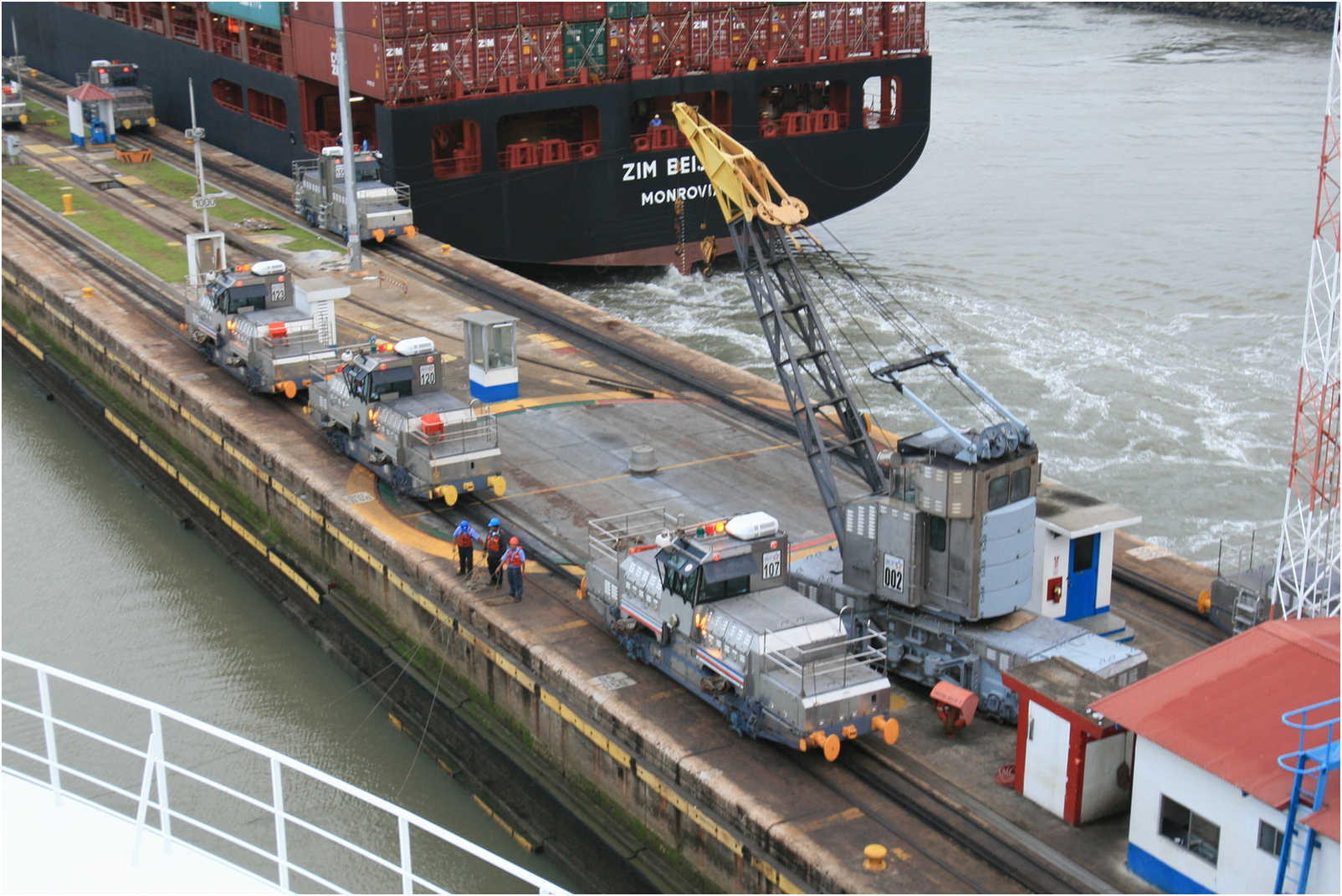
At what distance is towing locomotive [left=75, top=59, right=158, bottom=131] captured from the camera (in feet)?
237

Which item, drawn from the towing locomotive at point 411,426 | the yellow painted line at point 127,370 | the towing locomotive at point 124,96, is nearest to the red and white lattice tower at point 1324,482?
the towing locomotive at point 411,426

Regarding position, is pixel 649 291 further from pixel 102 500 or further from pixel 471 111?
pixel 102 500

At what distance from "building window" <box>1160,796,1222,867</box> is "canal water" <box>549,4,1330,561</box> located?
18.0 meters

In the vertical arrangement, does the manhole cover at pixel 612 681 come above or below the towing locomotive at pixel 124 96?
below

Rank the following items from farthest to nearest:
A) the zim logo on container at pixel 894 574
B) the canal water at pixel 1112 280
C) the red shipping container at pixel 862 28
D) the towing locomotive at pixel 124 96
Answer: the towing locomotive at pixel 124 96 < the red shipping container at pixel 862 28 < the canal water at pixel 1112 280 < the zim logo on container at pixel 894 574

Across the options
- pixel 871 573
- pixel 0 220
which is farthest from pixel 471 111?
pixel 871 573

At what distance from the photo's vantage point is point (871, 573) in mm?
26594

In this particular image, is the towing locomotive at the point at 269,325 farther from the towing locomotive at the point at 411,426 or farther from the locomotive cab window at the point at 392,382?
the locomotive cab window at the point at 392,382

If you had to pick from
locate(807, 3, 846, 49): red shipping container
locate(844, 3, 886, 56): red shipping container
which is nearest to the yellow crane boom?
locate(807, 3, 846, 49): red shipping container

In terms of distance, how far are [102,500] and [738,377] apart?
17.7m

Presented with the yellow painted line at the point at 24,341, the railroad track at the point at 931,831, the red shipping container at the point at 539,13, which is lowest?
the yellow painted line at the point at 24,341

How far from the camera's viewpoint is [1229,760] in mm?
19375

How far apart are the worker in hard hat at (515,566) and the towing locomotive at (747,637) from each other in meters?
2.14

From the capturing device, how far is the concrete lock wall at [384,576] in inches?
900
